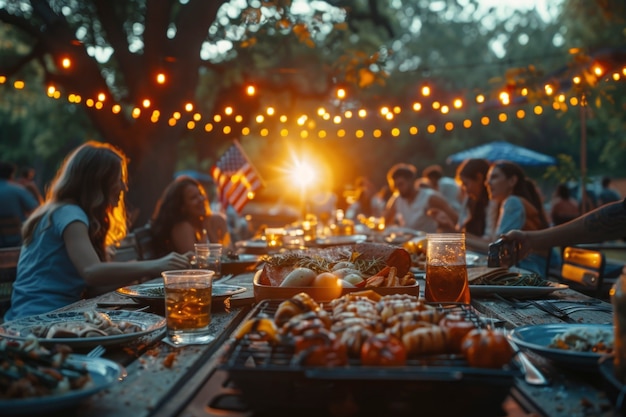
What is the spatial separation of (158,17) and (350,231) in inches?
241

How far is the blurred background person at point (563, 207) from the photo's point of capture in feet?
49.7

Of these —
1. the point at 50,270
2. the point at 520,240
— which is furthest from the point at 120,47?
the point at 520,240

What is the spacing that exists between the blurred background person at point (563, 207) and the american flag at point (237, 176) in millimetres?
6770

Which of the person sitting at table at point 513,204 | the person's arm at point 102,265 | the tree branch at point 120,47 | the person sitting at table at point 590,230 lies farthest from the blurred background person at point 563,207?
the person's arm at point 102,265

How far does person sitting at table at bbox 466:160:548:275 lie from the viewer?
656 cm

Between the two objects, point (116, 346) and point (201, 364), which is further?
point (116, 346)

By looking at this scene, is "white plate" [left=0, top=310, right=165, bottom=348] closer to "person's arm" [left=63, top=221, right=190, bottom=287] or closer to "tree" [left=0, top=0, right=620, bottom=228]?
"person's arm" [left=63, top=221, right=190, bottom=287]

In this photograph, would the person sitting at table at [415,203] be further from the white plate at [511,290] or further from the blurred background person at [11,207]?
the white plate at [511,290]

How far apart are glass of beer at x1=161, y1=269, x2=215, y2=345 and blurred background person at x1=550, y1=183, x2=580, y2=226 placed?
1385cm

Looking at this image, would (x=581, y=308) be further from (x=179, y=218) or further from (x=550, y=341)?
(x=179, y=218)

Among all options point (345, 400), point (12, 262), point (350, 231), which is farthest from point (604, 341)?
point (350, 231)

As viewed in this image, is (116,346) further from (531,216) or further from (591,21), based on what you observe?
(591,21)

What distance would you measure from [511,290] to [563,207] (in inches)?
499

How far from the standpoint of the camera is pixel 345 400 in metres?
1.66
